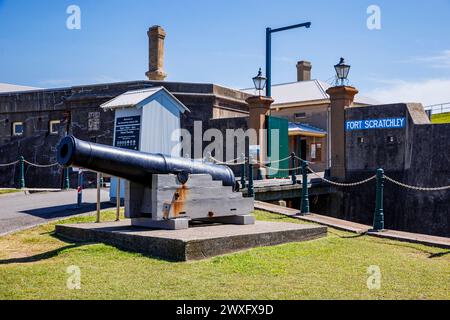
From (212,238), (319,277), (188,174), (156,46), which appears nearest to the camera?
(319,277)

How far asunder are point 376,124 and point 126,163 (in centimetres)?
1132

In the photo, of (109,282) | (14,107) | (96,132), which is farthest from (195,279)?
(14,107)

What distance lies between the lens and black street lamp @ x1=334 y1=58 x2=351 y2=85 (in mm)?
15977

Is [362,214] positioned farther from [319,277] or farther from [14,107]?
[14,107]

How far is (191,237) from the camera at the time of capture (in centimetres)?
652

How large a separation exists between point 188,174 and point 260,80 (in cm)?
1116

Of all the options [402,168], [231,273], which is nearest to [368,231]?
[231,273]

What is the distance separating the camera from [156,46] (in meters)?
23.8

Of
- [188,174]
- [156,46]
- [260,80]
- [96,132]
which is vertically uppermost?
[156,46]

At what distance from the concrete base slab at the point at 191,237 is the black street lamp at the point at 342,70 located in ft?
28.1

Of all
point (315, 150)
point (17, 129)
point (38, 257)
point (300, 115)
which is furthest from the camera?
point (300, 115)

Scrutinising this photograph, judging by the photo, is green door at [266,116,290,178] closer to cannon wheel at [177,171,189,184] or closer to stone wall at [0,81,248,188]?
A: stone wall at [0,81,248,188]

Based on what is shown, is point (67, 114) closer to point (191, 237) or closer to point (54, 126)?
point (54, 126)

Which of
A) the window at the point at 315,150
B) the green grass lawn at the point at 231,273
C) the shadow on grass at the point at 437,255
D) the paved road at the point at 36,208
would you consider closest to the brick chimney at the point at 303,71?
the window at the point at 315,150
